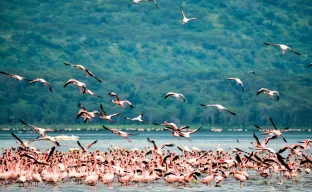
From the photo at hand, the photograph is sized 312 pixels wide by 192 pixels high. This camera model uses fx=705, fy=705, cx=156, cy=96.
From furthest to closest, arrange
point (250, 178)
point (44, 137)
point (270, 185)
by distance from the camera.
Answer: point (250, 178) → point (270, 185) → point (44, 137)

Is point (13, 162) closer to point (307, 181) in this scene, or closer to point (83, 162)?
point (83, 162)

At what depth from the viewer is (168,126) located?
153ft

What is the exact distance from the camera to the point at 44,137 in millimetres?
45781

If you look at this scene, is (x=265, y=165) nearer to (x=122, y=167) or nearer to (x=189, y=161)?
(x=189, y=161)

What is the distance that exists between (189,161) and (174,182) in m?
8.15

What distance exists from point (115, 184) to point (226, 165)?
1074cm

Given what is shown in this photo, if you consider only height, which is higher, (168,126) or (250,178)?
(168,126)

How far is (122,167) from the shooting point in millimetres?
51656

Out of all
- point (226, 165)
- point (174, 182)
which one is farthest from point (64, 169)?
point (226, 165)

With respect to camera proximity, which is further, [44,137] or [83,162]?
[83,162]

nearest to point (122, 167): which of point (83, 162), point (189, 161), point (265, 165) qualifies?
point (83, 162)

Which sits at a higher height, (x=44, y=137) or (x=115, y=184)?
(x=44, y=137)

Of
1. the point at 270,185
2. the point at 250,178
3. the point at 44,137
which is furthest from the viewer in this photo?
the point at 250,178

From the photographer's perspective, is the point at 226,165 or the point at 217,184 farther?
the point at 226,165
